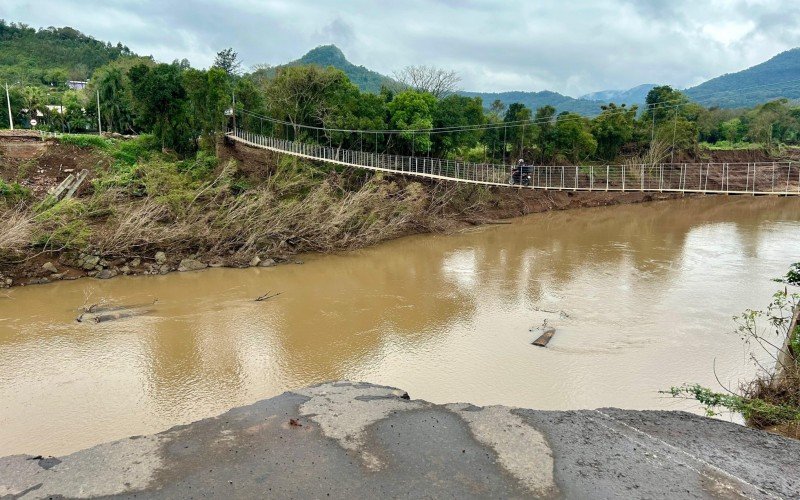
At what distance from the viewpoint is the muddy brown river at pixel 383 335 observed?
7785 mm

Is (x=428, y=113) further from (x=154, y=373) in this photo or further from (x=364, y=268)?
(x=154, y=373)

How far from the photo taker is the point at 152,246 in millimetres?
14977

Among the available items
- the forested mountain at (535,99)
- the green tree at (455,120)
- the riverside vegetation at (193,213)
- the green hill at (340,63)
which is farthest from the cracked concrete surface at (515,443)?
the forested mountain at (535,99)

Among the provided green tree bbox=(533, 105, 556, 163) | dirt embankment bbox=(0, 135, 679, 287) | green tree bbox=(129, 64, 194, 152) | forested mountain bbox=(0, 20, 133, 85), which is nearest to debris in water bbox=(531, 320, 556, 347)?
dirt embankment bbox=(0, 135, 679, 287)

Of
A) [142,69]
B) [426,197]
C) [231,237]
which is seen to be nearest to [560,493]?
[231,237]

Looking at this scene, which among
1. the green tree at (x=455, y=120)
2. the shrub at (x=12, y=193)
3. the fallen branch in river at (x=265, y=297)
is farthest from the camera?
the green tree at (x=455, y=120)

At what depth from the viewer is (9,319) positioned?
11039mm

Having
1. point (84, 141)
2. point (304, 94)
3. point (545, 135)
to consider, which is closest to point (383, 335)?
point (304, 94)

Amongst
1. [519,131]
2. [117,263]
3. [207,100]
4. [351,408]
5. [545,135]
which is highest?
[207,100]

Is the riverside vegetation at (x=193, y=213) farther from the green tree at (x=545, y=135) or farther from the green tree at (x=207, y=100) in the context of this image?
the green tree at (x=545, y=135)

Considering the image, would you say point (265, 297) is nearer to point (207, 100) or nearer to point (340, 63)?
point (207, 100)

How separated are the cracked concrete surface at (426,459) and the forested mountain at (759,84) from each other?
130m

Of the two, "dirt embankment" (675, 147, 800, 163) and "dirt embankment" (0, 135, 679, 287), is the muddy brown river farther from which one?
"dirt embankment" (675, 147, 800, 163)

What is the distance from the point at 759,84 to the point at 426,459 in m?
181
